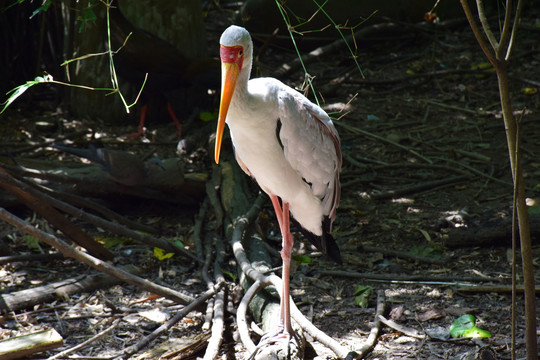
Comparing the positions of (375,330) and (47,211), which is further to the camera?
(47,211)

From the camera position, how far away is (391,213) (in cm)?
510

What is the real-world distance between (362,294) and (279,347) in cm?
107

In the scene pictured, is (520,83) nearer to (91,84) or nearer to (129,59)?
(129,59)

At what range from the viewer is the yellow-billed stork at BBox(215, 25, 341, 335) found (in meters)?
Result: 3.06

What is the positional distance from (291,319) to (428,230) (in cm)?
175

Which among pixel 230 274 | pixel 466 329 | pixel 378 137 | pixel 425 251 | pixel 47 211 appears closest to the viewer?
pixel 466 329

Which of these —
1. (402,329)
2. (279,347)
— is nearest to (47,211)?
(279,347)

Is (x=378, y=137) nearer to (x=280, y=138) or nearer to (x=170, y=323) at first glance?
(x=280, y=138)

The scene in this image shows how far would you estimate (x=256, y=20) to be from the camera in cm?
841

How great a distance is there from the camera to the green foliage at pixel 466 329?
10.9ft

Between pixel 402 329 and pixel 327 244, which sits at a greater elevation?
pixel 327 244

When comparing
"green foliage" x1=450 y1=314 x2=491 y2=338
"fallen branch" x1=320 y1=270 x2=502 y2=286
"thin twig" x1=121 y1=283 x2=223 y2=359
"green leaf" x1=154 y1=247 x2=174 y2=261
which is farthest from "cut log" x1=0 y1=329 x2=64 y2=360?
"green foliage" x1=450 y1=314 x2=491 y2=338

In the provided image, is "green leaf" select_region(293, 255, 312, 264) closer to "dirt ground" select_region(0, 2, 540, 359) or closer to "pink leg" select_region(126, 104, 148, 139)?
"dirt ground" select_region(0, 2, 540, 359)

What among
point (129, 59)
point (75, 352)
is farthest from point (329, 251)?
point (129, 59)
